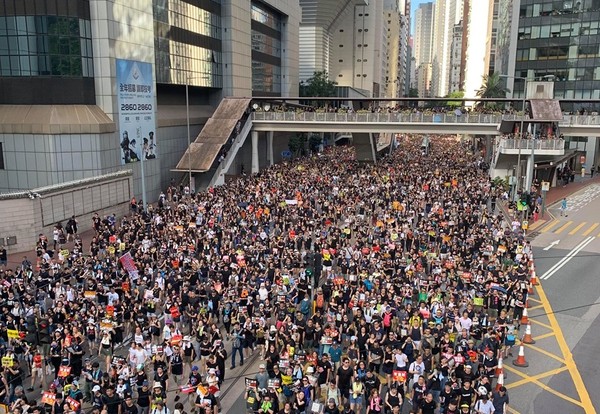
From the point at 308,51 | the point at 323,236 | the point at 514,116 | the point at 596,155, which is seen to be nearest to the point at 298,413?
the point at 323,236

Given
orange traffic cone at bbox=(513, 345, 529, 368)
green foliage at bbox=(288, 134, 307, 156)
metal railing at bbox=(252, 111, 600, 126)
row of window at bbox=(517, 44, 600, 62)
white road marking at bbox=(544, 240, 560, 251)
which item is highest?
row of window at bbox=(517, 44, 600, 62)

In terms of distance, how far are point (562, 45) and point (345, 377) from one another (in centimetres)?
7362

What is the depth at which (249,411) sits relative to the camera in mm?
12461

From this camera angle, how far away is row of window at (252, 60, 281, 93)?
211ft

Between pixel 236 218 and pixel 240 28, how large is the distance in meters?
34.1

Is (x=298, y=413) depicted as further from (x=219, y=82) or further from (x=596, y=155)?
(x=596, y=155)

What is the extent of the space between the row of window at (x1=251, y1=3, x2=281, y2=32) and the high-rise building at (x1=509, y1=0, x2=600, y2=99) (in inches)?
1331

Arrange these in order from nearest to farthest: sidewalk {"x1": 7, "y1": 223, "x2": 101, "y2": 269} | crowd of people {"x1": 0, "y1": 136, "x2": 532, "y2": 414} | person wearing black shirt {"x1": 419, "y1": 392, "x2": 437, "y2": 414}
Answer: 1. person wearing black shirt {"x1": 419, "y1": 392, "x2": 437, "y2": 414}
2. crowd of people {"x1": 0, "y1": 136, "x2": 532, "y2": 414}
3. sidewalk {"x1": 7, "y1": 223, "x2": 101, "y2": 269}

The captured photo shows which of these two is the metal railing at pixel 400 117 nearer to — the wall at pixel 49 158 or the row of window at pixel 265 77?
the row of window at pixel 265 77

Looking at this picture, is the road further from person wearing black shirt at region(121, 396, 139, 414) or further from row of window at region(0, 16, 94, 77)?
row of window at region(0, 16, 94, 77)

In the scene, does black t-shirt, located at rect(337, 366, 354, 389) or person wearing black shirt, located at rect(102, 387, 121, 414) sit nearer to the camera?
person wearing black shirt, located at rect(102, 387, 121, 414)

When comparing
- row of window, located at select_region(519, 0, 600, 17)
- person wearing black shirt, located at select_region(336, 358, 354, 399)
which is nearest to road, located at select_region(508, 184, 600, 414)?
person wearing black shirt, located at select_region(336, 358, 354, 399)

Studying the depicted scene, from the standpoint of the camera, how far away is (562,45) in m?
73.0

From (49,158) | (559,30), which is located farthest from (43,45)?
(559,30)
